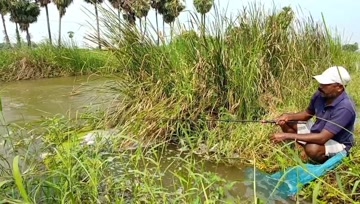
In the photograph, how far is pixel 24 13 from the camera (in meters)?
30.3

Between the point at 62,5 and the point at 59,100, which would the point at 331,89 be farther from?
the point at 62,5

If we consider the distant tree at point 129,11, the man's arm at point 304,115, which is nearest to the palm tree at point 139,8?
the distant tree at point 129,11

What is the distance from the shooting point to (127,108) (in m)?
4.55

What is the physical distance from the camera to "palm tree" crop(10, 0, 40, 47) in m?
29.2

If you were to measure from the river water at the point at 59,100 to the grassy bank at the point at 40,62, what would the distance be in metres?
0.56

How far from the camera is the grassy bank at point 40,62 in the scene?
13.2 meters

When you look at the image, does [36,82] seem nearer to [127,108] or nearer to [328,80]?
[127,108]

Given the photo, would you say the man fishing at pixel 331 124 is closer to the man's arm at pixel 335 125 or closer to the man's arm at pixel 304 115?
the man's arm at pixel 335 125

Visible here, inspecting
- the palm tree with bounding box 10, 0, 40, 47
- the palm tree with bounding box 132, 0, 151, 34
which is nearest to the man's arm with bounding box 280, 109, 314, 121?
the palm tree with bounding box 132, 0, 151, 34

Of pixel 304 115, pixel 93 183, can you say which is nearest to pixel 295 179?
pixel 304 115

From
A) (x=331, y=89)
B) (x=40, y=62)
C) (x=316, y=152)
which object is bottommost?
(x=316, y=152)

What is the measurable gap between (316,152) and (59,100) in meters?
6.38

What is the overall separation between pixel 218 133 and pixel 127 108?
1.17m

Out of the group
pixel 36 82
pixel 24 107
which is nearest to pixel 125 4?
pixel 24 107
